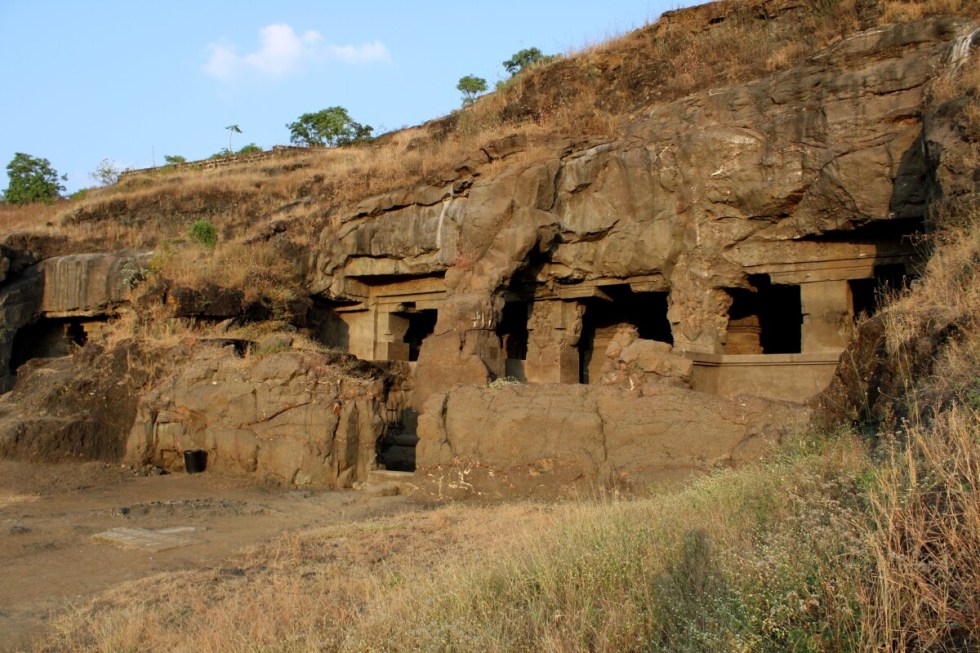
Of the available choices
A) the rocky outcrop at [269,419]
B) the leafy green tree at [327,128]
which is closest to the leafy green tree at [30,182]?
the leafy green tree at [327,128]

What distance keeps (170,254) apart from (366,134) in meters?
18.0

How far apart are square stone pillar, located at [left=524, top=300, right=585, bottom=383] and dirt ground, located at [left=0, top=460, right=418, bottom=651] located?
602cm

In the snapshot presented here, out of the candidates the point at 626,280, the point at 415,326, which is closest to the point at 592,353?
the point at 626,280

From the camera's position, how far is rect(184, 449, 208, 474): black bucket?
11.2m

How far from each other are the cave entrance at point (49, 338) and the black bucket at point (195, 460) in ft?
30.7

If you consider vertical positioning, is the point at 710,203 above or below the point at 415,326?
above

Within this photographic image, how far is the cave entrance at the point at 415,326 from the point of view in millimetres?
18094

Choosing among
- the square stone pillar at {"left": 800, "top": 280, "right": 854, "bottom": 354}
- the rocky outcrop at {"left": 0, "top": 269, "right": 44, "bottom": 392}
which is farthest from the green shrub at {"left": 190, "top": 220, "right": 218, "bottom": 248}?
the square stone pillar at {"left": 800, "top": 280, "right": 854, "bottom": 354}

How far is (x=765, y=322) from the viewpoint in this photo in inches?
612

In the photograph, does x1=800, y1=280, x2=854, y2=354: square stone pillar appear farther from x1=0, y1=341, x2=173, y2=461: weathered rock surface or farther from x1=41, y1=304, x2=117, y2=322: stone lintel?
x1=41, y1=304, x2=117, y2=322: stone lintel

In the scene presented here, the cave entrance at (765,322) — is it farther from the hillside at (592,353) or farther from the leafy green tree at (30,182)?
the leafy green tree at (30,182)

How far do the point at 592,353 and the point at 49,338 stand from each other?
13849 millimetres

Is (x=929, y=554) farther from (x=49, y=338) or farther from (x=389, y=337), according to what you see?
(x=49, y=338)

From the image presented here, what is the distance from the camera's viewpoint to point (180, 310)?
1411 centimetres
